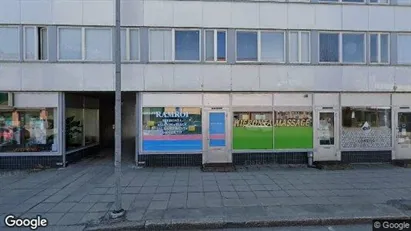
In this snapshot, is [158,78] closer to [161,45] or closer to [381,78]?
[161,45]

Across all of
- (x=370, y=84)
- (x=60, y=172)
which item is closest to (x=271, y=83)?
(x=370, y=84)

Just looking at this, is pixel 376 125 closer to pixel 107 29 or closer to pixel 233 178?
pixel 233 178

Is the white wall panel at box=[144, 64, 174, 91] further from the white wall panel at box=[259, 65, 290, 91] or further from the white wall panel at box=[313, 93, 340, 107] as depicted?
the white wall panel at box=[313, 93, 340, 107]

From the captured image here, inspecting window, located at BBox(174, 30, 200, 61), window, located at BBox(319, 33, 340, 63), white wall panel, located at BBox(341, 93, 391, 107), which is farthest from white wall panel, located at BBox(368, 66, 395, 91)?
window, located at BBox(174, 30, 200, 61)

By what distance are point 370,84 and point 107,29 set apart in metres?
10.6

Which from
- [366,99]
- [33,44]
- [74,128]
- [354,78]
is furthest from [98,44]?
[366,99]

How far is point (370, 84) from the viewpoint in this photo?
12.2 m

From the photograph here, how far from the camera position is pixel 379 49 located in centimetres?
1243

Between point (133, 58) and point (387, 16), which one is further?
point (387, 16)

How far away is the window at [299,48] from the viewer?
39.7 ft

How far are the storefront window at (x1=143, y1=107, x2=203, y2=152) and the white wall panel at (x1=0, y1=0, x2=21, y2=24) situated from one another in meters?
5.77

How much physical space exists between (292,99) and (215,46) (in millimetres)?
3729

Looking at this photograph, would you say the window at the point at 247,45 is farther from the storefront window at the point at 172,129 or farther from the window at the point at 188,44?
the storefront window at the point at 172,129

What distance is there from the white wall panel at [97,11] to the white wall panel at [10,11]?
239 cm
